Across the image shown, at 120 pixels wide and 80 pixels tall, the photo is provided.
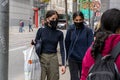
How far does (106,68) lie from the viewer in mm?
3711

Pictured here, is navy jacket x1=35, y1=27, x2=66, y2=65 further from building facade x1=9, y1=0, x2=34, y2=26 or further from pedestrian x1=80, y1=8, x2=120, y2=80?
building facade x1=9, y1=0, x2=34, y2=26

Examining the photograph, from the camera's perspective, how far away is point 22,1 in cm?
7844

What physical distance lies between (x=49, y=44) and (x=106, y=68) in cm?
307

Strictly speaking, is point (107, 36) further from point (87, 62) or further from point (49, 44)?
point (49, 44)

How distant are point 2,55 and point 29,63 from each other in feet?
2.06

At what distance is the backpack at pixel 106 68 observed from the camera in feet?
12.0

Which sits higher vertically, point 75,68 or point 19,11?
point 19,11

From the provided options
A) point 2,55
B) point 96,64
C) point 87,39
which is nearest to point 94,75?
point 96,64

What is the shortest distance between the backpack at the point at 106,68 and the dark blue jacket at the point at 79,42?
3422 millimetres

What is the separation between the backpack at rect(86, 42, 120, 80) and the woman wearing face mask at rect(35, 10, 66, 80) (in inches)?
115

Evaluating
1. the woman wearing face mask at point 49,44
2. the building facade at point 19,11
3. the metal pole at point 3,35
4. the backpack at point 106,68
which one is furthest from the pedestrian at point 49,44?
the building facade at point 19,11

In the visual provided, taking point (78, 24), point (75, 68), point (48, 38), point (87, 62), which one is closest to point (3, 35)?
point (48, 38)

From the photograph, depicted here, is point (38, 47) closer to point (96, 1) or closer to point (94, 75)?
point (94, 75)

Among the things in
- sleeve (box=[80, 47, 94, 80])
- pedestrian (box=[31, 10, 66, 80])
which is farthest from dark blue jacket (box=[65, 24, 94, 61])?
sleeve (box=[80, 47, 94, 80])
